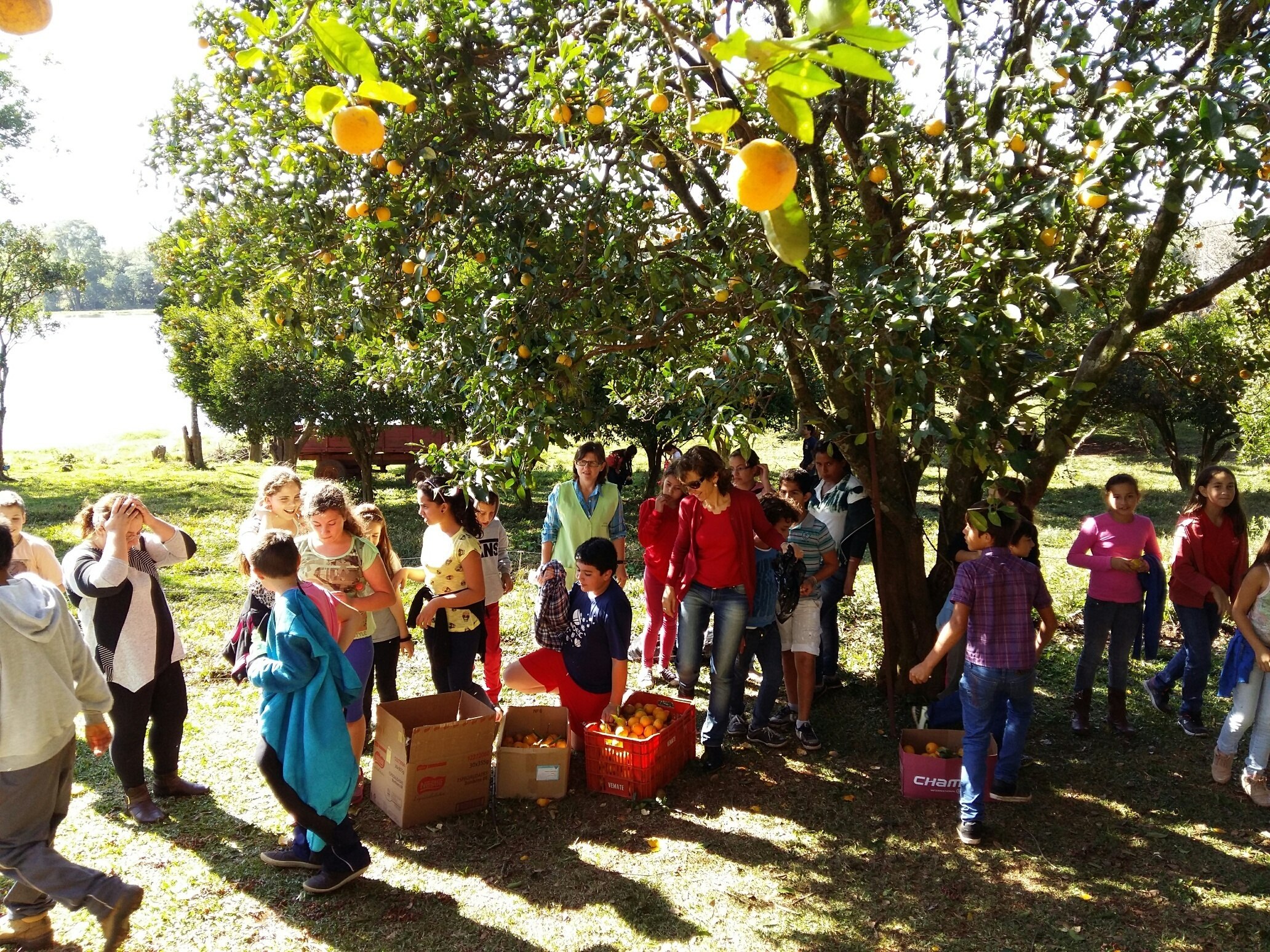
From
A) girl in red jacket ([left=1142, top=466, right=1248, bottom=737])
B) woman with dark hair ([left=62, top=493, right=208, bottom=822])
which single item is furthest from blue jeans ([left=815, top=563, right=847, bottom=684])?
woman with dark hair ([left=62, top=493, right=208, bottom=822])

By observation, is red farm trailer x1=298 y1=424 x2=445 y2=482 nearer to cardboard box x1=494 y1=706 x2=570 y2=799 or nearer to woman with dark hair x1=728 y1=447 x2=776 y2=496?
woman with dark hair x1=728 y1=447 x2=776 y2=496

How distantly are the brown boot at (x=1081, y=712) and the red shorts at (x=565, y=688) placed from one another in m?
2.70

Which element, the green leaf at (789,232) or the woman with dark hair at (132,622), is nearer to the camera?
the green leaf at (789,232)

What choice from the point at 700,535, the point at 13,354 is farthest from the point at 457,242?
the point at 13,354

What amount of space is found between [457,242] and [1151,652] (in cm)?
451

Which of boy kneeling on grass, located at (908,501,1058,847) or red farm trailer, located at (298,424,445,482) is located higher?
red farm trailer, located at (298,424,445,482)

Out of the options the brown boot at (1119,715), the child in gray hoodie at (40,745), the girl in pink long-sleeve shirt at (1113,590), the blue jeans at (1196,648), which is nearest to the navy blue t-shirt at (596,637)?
the child in gray hoodie at (40,745)

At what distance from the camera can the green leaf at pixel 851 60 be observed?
0.87 metres

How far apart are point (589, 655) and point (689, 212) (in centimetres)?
249

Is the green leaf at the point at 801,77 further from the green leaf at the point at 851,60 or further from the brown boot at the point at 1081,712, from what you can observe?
the brown boot at the point at 1081,712

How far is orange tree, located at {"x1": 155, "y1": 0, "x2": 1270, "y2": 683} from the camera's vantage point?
10.0ft

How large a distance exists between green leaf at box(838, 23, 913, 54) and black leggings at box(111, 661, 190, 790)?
4.14m

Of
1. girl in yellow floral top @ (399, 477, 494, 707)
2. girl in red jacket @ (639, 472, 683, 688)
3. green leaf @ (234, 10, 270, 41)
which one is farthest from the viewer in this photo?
girl in red jacket @ (639, 472, 683, 688)

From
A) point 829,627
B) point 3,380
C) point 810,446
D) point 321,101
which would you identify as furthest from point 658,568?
point 3,380
